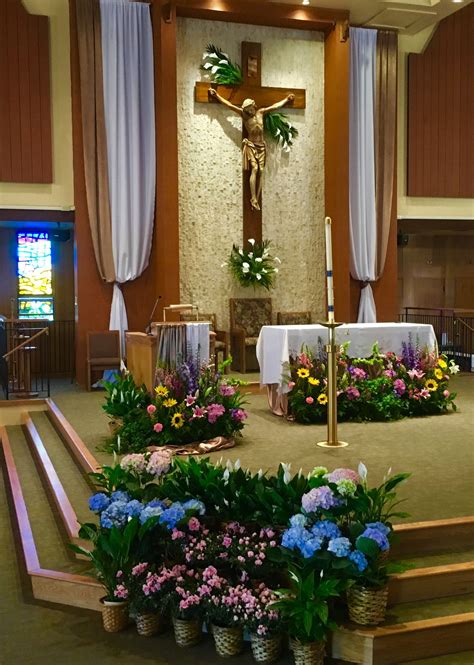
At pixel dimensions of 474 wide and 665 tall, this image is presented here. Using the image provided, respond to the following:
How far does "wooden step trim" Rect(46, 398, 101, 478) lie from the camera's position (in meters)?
5.43

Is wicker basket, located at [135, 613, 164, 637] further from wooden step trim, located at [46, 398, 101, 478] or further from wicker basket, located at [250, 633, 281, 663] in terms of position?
wooden step trim, located at [46, 398, 101, 478]

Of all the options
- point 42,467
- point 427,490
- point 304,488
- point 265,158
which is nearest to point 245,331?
point 265,158

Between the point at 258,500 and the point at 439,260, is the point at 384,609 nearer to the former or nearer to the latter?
the point at 258,500

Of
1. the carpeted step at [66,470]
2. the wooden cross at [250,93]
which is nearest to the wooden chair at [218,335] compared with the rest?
the wooden cross at [250,93]

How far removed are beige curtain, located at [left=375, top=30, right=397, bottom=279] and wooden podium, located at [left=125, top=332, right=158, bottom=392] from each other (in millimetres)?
5051

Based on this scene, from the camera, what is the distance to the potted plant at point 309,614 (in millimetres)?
3092

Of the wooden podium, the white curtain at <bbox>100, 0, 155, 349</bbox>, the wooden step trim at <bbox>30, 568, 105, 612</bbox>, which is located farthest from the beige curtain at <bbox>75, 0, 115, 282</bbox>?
the wooden step trim at <bbox>30, 568, 105, 612</bbox>

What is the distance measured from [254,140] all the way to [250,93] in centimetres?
65

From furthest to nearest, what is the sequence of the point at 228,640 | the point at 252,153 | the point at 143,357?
the point at 252,153 → the point at 143,357 → the point at 228,640

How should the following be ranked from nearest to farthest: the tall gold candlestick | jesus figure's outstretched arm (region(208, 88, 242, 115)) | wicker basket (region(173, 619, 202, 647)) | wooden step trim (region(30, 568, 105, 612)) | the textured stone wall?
1. wicker basket (region(173, 619, 202, 647))
2. wooden step trim (region(30, 568, 105, 612))
3. the tall gold candlestick
4. jesus figure's outstretched arm (region(208, 88, 242, 115))
5. the textured stone wall

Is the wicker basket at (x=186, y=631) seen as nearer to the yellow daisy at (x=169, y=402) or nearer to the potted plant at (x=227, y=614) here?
the potted plant at (x=227, y=614)

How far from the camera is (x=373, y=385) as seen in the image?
6.82 m

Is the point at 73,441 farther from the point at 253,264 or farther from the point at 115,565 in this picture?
the point at 253,264

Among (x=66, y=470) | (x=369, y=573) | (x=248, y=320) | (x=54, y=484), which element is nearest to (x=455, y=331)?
(x=248, y=320)
